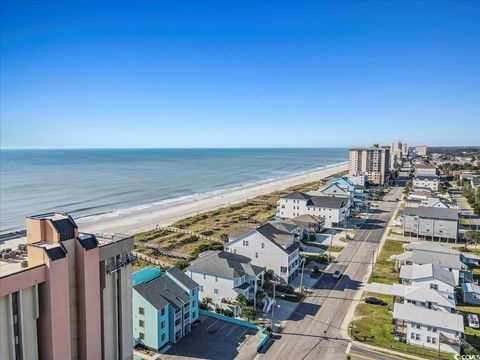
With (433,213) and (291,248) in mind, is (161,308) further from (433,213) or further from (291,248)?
(433,213)

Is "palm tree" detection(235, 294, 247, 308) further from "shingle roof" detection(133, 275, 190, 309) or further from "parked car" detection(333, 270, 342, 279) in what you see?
"parked car" detection(333, 270, 342, 279)

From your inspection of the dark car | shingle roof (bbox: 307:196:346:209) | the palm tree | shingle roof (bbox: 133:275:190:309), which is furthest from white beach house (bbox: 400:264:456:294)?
shingle roof (bbox: 307:196:346:209)

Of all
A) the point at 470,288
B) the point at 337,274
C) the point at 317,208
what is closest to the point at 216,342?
the point at 337,274

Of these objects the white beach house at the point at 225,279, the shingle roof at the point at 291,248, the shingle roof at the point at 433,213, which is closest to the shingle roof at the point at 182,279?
the white beach house at the point at 225,279

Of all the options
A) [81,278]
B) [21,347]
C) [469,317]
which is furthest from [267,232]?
[21,347]

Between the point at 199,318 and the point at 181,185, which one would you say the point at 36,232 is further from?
the point at 181,185
